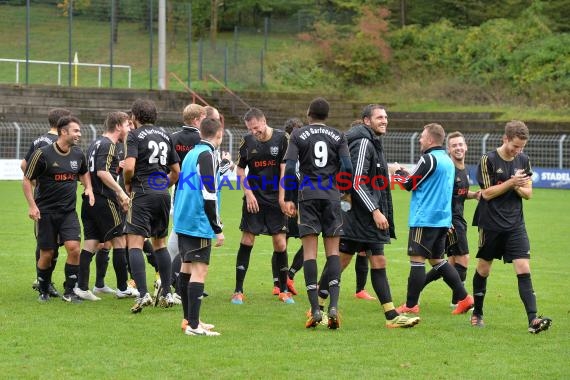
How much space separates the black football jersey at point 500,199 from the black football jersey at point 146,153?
10.9ft

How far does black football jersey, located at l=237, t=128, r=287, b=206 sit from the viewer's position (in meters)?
11.1

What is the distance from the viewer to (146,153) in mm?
10070

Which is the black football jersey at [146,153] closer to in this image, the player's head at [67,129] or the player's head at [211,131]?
the player's head at [67,129]

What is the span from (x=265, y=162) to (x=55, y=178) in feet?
7.80

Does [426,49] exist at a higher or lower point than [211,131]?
higher

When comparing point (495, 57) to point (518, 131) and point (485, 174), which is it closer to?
point (485, 174)

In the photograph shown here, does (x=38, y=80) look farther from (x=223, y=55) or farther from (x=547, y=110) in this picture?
(x=547, y=110)

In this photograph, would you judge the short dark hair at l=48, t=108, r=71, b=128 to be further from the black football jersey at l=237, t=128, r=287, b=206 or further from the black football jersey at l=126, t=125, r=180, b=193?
the black football jersey at l=237, t=128, r=287, b=206

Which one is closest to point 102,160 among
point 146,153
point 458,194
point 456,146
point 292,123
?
point 146,153

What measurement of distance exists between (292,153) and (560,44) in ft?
127

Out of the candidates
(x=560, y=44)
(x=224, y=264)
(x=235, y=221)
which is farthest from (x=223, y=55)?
(x=224, y=264)

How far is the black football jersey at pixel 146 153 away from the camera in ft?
32.9

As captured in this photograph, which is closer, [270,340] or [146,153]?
[270,340]

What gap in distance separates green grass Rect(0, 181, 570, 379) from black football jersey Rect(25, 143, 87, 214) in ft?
3.65
